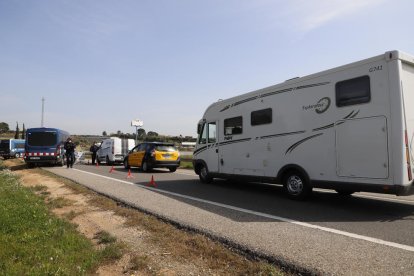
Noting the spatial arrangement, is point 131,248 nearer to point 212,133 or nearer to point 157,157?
point 212,133

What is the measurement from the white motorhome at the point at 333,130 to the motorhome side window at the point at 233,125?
3 centimetres

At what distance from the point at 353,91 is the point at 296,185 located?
272cm

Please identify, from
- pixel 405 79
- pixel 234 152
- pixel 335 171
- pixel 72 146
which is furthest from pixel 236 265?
pixel 72 146

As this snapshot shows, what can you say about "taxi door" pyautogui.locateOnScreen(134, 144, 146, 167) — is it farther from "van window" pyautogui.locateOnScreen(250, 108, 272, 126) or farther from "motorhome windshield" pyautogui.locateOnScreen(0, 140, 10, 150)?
"motorhome windshield" pyautogui.locateOnScreen(0, 140, 10, 150)

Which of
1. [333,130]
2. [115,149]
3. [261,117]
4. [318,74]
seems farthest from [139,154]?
[333,130]

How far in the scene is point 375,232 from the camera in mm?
5859

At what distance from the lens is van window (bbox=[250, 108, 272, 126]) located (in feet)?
33.2

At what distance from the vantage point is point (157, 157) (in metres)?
18.6

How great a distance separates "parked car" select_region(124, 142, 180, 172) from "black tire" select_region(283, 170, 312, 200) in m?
10.0

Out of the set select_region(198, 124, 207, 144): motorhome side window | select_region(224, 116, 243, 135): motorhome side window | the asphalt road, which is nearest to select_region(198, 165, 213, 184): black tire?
select_region(198, 124, 207, 144): motorhome side window

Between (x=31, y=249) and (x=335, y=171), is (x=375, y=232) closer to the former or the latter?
(x=335, y=171)

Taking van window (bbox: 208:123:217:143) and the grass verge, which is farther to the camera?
van window (bbox: 208:123:217:143)

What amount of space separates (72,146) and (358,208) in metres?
17.9

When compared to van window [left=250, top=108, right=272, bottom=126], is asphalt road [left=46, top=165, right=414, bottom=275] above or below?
below
